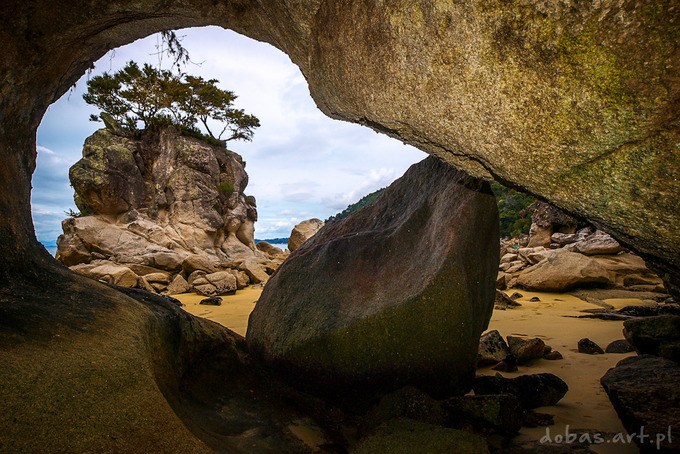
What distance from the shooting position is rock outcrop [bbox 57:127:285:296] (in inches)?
469

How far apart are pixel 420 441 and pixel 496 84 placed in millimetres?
2011

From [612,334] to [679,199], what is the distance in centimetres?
390

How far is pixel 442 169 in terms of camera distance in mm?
3707

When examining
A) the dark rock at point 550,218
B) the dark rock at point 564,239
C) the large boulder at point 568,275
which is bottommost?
the large boulder at point 568,275

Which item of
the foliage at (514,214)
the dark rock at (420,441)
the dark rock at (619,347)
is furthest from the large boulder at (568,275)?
the foliage at (514,214)

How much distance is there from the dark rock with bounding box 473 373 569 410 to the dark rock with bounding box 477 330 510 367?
2.46 feet

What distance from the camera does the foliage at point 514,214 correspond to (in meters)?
29.5

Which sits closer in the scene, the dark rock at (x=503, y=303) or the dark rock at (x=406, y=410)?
the dark rock at (x=406, y=410)

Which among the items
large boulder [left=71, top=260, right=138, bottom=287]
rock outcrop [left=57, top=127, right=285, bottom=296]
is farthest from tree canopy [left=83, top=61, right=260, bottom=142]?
large boulder [left=71, top=260, right=138, bottom=287]

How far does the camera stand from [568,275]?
8.12m

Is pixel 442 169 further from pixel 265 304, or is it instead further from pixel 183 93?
pixel 183 93

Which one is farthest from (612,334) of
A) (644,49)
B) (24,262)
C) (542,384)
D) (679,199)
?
(24,262)

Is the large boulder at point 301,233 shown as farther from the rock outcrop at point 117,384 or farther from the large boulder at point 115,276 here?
the rock outcrop at point 117,384

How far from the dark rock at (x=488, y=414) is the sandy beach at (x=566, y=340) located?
115 mm
